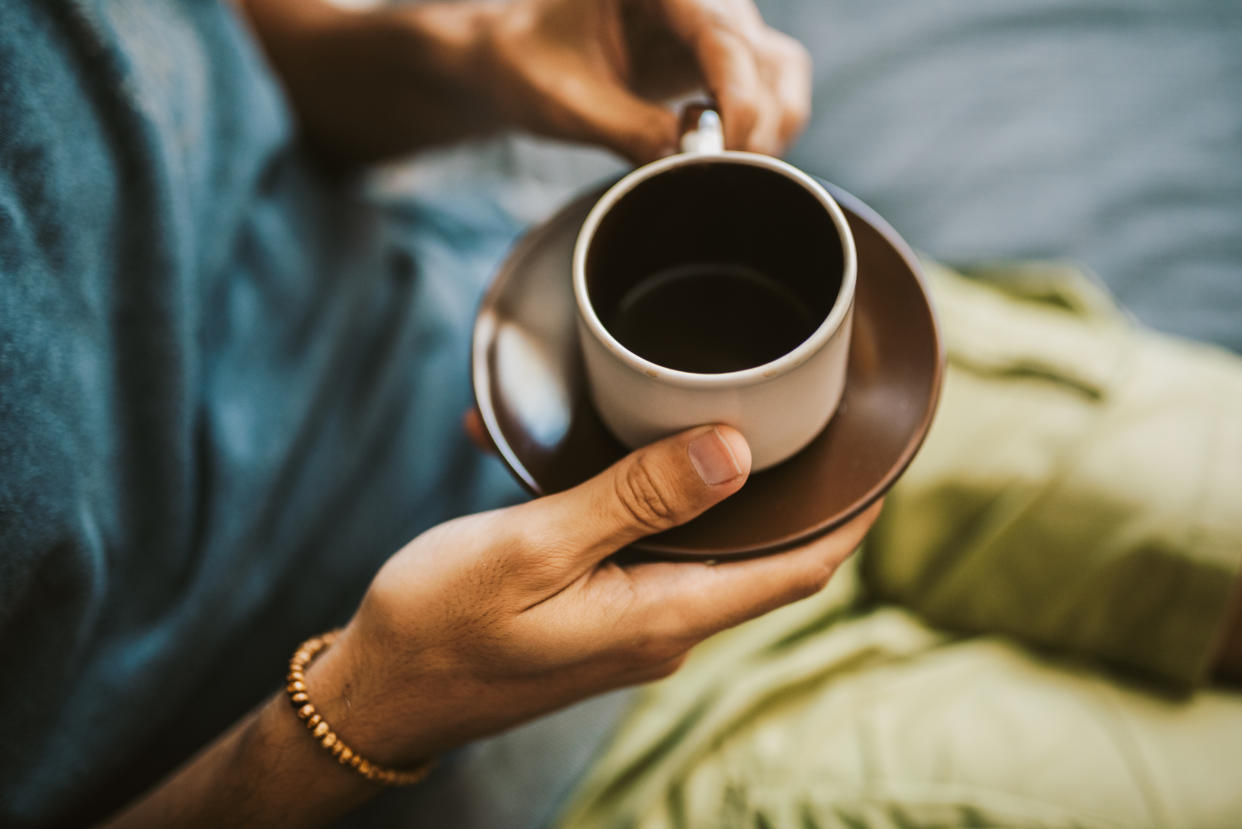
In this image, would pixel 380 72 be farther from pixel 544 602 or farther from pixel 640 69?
pixel 544 602

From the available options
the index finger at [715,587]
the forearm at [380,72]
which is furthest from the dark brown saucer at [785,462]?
the forearm at [380,72]

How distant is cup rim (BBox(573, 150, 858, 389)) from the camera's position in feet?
1.44

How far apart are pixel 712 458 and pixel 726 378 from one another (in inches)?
2.2

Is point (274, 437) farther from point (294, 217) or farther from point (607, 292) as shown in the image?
point (607, 292)

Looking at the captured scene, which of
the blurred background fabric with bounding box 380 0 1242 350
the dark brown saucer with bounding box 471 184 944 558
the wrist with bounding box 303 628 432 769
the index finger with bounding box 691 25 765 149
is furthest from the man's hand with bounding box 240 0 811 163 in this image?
the wrist with bounding box 303 628 432 769

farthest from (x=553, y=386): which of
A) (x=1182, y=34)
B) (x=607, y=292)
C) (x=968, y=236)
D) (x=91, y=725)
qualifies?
(x=1182, y=34)

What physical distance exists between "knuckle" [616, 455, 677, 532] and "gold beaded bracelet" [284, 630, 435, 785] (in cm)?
28

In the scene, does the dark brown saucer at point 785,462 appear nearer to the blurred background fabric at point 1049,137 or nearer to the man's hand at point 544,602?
the man's hand at point 544,602

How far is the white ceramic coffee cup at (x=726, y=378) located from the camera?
45 cm

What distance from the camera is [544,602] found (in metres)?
0.51

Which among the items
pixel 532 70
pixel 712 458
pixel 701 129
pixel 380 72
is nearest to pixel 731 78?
pixel 701 129

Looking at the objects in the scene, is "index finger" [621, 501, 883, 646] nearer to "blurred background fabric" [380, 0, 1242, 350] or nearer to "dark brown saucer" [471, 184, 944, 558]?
"dark brown saucer" [471, 184, 944, 558]

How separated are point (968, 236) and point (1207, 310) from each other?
0.93 feet

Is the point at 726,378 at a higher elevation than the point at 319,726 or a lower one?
higher
